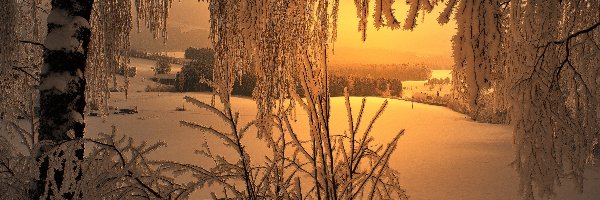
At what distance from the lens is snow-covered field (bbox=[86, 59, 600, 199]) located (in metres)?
7.04

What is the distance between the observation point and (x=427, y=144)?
1060 cm

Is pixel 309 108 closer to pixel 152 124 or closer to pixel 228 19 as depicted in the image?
pixel 228 19

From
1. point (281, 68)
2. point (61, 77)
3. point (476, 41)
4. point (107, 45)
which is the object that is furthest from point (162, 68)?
point (476, 41)

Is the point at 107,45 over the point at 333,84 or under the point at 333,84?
over

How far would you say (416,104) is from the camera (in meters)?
19.5

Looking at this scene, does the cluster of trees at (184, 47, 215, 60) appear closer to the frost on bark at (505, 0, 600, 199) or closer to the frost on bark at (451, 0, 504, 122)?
the frost on bark at (505, 0, 600, 199)

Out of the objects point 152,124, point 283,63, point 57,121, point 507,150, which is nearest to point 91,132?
point 152,124

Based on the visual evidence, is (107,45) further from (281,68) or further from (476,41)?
(476,41)

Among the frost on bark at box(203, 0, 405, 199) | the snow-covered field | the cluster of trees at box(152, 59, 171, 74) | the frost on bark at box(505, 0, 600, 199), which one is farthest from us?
the cluster of trees at box(152, 59, 171, 74)

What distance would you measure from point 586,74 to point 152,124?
12026 millimetres

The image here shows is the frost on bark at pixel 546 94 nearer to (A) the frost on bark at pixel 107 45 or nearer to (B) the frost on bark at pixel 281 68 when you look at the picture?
(B) the frost on bark at pixel 281 68

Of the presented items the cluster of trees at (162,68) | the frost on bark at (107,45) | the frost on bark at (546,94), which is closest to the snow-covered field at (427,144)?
the frost on bark at (546,94)

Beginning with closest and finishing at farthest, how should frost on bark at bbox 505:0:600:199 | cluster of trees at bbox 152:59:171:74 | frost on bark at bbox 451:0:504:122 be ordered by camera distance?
frost on bark at bbox 451:0:504:122, frost on bark at bbox 505:0:600:199, cluster of trees at bbox 152:59:171:74

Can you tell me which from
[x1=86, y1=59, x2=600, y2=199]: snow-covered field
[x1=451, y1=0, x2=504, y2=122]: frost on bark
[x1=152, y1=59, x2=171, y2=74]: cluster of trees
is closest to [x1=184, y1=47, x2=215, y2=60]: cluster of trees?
[x1=152, y1=59, x2=171, y2=74]: cluster of trees
